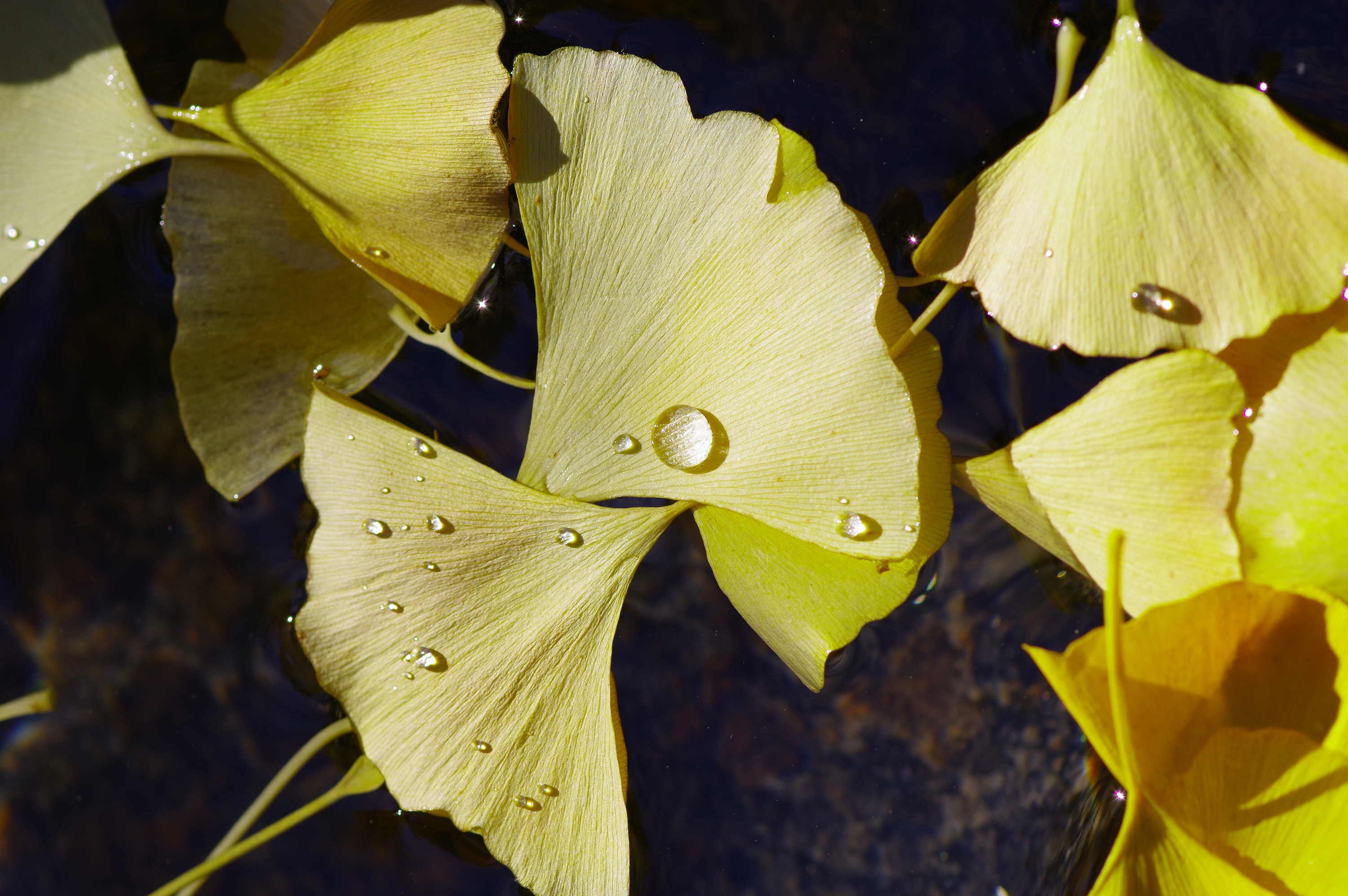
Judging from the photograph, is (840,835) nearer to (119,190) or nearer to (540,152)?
(540,152)

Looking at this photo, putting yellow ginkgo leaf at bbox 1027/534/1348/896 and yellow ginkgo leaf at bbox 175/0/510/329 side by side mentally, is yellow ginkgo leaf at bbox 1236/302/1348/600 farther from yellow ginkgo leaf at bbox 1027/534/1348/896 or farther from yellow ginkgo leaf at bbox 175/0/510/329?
yellow ginkgo leaf at bbox 175/0/510/329

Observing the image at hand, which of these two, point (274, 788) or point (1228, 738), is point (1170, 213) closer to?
point (1228, 738)

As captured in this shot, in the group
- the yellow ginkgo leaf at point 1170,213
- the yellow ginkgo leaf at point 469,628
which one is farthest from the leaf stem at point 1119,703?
the yellow ginkgo leaf at point 469,628

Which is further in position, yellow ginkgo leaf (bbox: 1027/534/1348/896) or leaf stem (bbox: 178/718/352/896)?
leaf stem (bbox: 178/718/352/896)

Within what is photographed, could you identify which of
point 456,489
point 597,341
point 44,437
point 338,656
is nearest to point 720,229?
point 597,341

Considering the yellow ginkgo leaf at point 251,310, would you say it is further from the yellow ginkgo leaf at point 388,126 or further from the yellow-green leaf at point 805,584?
the yellow-green leaf at point 805,584

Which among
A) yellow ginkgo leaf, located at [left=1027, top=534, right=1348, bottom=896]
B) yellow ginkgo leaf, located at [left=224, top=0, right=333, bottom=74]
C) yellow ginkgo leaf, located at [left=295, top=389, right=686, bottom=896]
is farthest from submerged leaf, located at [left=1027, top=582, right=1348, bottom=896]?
yellow ginkgo leaf, located at [left=224, top=0, right=333, bottom=74]

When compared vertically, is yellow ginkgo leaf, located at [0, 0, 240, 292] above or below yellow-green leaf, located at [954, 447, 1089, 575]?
above

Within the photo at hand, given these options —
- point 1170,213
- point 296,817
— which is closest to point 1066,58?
point 1170,213
